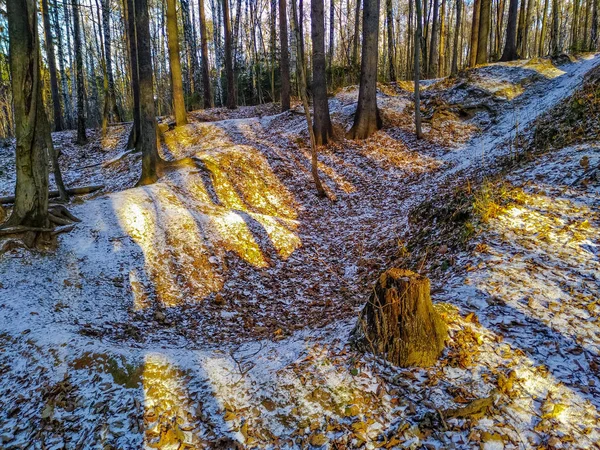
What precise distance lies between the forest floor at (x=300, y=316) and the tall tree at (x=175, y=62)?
792 centimetres

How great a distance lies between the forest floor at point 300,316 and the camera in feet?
9.97

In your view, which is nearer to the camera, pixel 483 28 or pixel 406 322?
pixel 406 322

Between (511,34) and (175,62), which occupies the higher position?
(511,34)

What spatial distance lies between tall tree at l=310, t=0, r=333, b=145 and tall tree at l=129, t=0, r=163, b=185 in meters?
5.75

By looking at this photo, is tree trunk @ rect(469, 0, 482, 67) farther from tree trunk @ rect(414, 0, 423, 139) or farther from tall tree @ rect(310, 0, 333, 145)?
tall tree @ rect(310, 0, 333, 145)

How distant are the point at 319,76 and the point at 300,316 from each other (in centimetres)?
1044

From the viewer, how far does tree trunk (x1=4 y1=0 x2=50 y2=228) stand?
569 cm

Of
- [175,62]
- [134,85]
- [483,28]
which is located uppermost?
[483,28]

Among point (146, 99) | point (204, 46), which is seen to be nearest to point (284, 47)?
point (204, 46)

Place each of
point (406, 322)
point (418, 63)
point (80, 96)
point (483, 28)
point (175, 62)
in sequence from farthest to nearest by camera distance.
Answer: point (483, 28)
point (80, 96)
point (175, 62)
point (418, 63)
point (406, 322)

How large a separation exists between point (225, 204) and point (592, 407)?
911 centimetres

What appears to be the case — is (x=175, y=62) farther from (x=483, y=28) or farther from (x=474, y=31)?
(x=474, y=31)

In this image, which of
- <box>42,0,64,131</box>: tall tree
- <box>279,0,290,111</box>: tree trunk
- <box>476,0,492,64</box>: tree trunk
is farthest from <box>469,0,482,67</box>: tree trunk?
<box>42,0,64,131</box>: tall tree

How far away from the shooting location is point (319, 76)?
1321 cm
